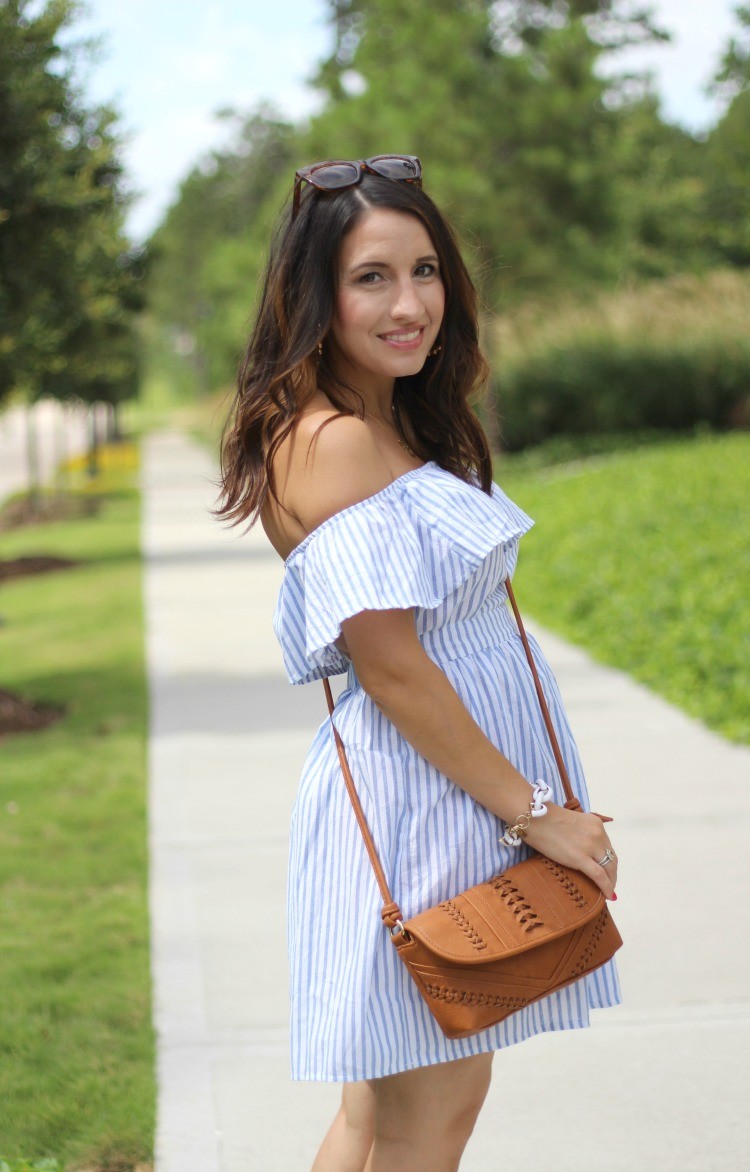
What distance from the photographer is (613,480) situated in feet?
46.9

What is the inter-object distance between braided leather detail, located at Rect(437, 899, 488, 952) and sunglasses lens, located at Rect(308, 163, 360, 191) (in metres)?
0.95

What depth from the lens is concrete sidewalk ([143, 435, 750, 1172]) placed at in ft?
10.0

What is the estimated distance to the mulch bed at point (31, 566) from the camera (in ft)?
45.6

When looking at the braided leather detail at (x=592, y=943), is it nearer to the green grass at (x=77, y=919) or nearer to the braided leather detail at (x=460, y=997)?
the braided leather detail at (x=460, y=997)

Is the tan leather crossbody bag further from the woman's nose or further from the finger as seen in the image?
the woman's nose

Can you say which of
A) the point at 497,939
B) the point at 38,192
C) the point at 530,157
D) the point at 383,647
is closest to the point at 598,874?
the point at 497,939

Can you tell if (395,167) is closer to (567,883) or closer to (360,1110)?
(567,883)

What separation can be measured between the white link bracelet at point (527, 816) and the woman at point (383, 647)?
0.01 m

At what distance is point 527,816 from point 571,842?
7 centimetres

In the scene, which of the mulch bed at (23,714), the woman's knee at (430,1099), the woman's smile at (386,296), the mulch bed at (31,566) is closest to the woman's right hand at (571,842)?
the woman's knee at (430,1099)

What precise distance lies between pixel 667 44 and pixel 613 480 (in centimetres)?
2435

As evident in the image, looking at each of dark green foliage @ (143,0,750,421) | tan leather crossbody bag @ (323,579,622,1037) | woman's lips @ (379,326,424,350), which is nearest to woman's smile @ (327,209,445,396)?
woman's lips @ (379,326,424,350)

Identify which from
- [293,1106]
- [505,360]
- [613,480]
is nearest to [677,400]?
[505,360]

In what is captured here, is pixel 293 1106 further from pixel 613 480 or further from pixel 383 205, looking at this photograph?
pixel 613 480
